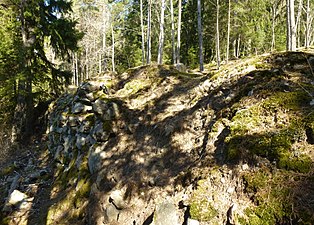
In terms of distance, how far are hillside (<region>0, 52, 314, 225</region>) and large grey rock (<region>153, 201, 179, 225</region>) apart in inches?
0.6

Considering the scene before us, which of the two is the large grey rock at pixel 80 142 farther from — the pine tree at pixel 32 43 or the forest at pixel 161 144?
the pine tree at pixel 32 43

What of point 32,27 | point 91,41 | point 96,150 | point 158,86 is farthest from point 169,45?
point 96,150

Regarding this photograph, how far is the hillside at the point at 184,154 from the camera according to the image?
3.76 meters

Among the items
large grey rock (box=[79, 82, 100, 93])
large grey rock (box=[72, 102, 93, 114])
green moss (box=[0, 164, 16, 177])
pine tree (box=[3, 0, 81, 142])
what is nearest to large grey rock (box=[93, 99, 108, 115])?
large grey rock (box=[72, 102, 93, 114])

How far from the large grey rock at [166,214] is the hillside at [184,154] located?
0.02 metres

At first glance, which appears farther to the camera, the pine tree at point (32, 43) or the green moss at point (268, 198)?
the pine tree at point (32, 43)

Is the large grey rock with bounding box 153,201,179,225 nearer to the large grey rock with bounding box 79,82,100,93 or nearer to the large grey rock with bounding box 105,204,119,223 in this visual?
the large grey rock with bounding box 105,204,119,223

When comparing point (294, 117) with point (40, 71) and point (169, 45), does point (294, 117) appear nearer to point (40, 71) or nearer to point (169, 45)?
point (40, 71)

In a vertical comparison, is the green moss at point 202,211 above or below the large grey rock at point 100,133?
below

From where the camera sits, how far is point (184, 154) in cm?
538

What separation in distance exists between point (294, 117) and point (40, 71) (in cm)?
1247

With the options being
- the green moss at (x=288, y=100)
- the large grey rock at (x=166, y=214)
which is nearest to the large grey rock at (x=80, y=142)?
the large grey rock at (x=166, y=214)

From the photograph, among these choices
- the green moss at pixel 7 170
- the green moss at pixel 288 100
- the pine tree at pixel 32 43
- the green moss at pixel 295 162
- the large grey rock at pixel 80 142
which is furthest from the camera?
the pine tree at pixel 32 43

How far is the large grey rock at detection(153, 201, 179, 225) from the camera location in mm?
4134
